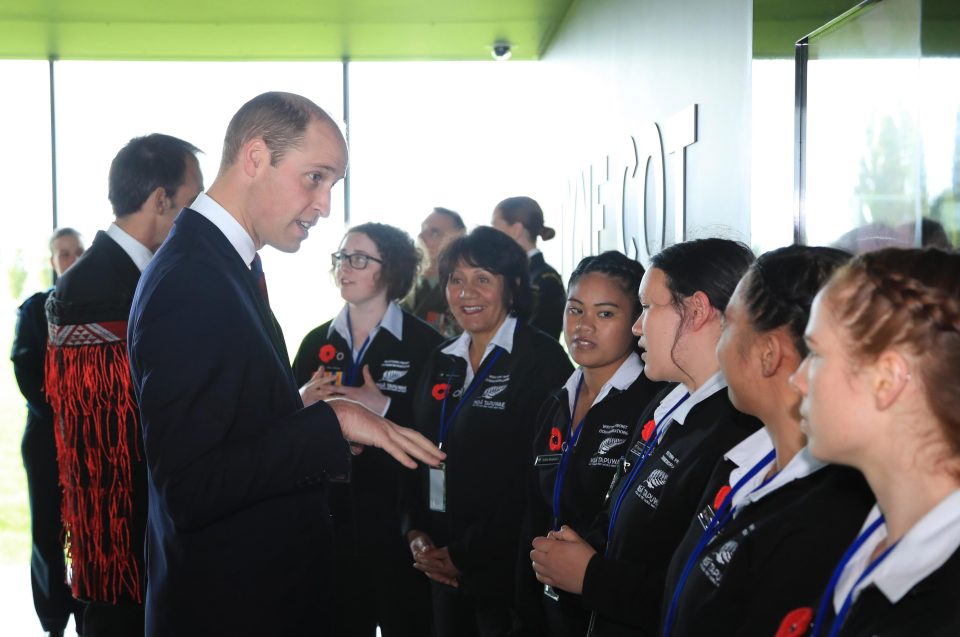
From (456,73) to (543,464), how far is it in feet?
20.4

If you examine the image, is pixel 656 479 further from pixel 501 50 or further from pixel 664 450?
pixel 501 50

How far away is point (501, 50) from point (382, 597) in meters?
5.62

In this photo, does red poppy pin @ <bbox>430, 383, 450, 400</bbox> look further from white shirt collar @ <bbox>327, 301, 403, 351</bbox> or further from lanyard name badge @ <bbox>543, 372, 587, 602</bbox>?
lanyard name badge @ <bbox>543, 372, 587, 602</bbox>

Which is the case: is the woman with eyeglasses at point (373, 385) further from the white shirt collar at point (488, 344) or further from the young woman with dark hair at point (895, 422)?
the young woman with dark hair at point (895, 422)

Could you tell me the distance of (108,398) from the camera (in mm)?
2514

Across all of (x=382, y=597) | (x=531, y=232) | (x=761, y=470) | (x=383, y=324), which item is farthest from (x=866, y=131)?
(x=531, y=232)

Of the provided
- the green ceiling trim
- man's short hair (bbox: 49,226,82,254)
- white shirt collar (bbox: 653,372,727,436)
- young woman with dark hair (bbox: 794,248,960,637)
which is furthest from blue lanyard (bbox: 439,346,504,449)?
the green ceiling trim

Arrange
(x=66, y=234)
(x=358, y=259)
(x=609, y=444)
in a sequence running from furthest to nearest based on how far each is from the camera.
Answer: (x=66, y=234) < (x=358, y=259) < (x=609, y=444)

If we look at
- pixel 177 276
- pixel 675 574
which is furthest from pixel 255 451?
pixel 675 574

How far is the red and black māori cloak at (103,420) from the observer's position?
2520mm

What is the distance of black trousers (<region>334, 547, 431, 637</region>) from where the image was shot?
326cm

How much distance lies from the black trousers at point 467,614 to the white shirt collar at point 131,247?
56.0 inches

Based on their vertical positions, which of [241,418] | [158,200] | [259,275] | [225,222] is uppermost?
[158,200]

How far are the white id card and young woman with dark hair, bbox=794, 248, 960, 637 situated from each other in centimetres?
202
